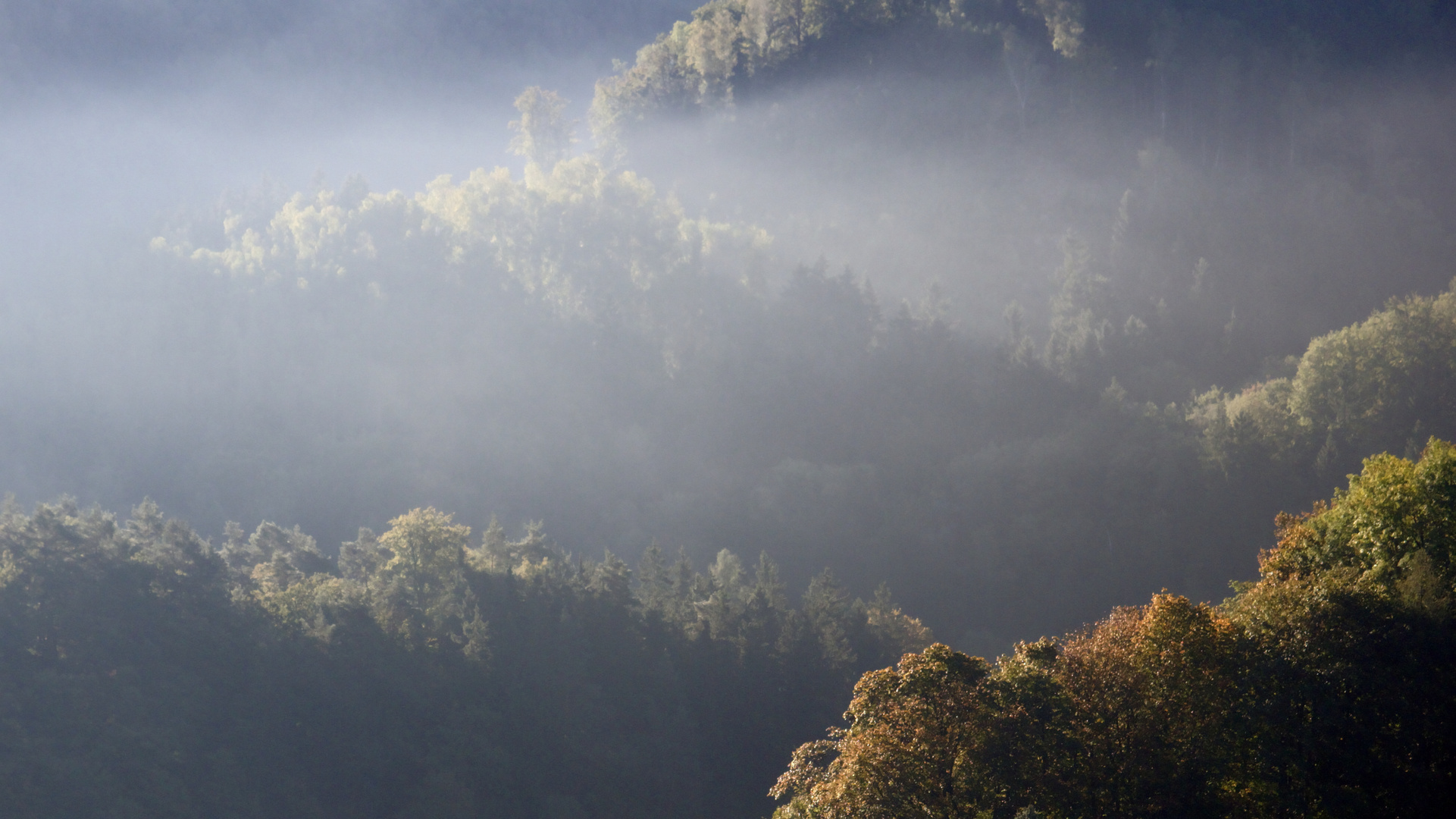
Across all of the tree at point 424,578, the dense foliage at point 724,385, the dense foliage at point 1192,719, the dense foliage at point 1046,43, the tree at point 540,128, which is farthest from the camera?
the dense foliage at point 1046,43

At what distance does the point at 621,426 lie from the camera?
12388cm

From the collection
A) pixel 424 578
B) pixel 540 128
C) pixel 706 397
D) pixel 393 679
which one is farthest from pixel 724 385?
pixel 393 679

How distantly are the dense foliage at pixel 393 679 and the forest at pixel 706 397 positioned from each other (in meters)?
0.29

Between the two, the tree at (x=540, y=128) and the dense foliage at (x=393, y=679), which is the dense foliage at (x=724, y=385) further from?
the dense foliage at (x=393, y=679)

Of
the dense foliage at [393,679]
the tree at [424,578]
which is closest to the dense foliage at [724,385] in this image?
the dense foliage at [393,679]

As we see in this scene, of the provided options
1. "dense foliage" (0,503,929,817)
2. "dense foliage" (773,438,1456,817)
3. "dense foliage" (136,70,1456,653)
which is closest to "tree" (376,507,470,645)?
"dense foliage" (0,503,929,817)

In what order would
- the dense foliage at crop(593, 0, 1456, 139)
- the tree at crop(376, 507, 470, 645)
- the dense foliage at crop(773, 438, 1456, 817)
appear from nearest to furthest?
the dense foliage at crop(773, 438, 1456, 817) → the tree at crop(376, 507, 470, 645) → the dense foliage at crop(593, 0, 1456, 139)

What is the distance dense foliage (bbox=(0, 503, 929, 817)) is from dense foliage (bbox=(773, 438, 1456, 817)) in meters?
40.3

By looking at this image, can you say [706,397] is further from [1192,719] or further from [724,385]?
[1192,719]

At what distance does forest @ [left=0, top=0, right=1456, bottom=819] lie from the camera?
60469 mm

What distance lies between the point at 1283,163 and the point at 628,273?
91.7 m

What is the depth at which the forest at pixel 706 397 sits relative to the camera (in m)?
60.5

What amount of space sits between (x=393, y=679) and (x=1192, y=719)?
5143cm

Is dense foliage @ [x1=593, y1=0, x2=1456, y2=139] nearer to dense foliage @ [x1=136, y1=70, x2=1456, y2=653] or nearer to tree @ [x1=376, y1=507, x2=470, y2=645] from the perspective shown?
dense foliage @ [x1=136, y1=70, x2=1456, y2=653]
